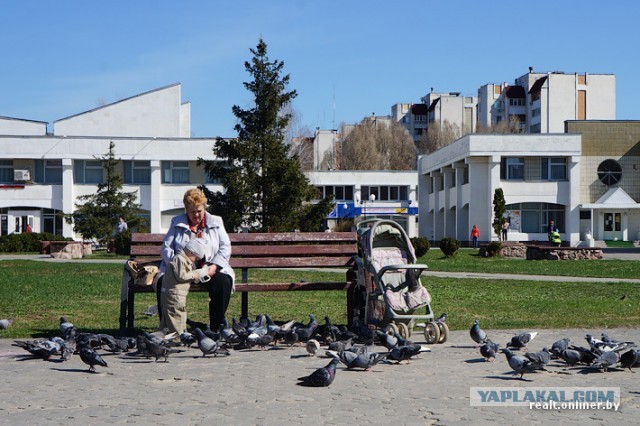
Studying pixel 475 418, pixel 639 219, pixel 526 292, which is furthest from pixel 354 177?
pixel 475 418

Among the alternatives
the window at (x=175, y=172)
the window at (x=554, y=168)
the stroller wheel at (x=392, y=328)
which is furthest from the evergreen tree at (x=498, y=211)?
the stroller wheel at (x=392, y=328)

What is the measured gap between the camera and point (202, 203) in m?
9.40

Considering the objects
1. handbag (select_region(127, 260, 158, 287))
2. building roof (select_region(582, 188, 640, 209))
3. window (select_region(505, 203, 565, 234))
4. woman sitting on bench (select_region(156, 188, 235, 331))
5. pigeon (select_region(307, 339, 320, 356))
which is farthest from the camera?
window (select_region(505, 203, 565, 234))

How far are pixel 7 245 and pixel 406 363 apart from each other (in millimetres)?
42037

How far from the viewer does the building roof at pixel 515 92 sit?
394 feet

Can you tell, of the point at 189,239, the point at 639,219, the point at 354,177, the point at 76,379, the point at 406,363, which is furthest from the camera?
the point at 354,177

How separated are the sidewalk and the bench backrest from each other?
67.5 inches

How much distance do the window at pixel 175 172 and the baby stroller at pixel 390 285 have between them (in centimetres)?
5865

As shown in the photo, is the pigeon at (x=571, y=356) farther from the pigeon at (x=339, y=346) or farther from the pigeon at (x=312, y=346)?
the pigeon at (x=312, y=346)

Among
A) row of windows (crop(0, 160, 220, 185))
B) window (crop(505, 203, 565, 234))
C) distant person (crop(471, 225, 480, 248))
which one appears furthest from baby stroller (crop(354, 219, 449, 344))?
row of windows (crop(0, 160, 220, 185))

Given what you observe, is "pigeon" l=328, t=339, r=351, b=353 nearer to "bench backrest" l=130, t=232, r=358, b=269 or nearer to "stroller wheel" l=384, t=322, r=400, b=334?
"stroller wheel" l=384, t=322, r=400, b=334

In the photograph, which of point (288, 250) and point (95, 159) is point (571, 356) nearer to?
point (288, 250)

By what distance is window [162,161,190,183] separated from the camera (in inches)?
2685

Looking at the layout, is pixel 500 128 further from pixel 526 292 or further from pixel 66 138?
pixel 526 292
